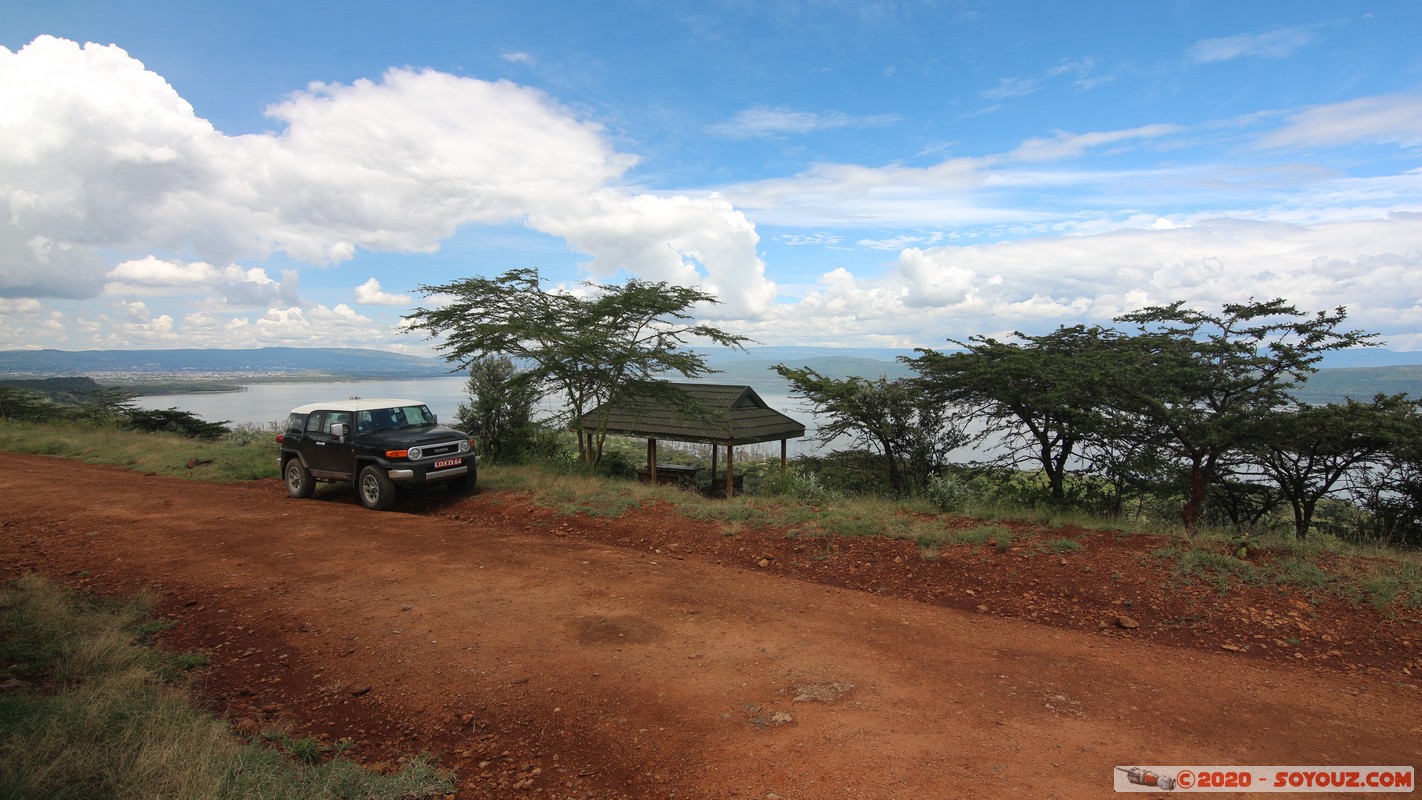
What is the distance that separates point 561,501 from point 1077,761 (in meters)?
9.29

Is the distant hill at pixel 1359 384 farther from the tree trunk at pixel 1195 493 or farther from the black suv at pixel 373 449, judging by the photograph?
the black suv at pixel 373 449

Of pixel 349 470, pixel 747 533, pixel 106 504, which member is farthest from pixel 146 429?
pixel 747 533

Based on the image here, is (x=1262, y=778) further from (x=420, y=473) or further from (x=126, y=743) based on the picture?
(x=420, y=473)

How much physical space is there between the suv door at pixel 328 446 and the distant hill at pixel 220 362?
54462 mm

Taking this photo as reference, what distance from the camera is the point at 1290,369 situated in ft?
41.7

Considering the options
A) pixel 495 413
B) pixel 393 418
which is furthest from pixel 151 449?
pixel 393 418

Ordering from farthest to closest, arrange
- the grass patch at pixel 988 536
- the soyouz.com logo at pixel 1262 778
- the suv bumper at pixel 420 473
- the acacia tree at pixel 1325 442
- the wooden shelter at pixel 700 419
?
the wooden shelter at pixel 700 419 < the suv bumper at pixel 420 473 < the acacia tree at pixel 1325 442 < the grass patch at pixel 988 536 < the soyouz.com logo at pixel 1262 778

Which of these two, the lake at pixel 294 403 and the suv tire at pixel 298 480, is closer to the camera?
the suv tire at pixel 298 480

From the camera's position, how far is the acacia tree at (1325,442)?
10914 millimetres

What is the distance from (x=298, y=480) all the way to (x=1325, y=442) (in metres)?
18.4

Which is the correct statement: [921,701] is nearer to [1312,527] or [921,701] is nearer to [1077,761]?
[1077,761]

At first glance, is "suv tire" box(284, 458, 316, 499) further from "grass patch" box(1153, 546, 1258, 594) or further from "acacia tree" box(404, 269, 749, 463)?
"grass patch" box(1153, 546, 1258, 594)

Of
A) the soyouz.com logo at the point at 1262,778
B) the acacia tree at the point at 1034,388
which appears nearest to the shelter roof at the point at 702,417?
the acacia tree at the point at 1034,388

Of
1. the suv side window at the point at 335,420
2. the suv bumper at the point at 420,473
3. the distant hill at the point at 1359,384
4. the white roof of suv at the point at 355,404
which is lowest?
the suv bumper at the point at 420,473
